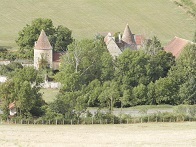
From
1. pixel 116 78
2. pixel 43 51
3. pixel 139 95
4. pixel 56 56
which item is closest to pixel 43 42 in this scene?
pixel 43 51

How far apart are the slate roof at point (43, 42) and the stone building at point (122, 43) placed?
5.58 m

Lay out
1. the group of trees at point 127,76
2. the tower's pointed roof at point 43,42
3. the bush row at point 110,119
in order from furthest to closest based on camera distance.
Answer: the tower's pointed roof at point 43,42, the group of trees at point 127,76, the bush row at point 110,119

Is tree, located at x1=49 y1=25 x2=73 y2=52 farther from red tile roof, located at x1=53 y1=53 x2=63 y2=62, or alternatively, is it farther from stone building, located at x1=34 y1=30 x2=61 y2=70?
stone building, located at x1=34 y1=30 x2=61 y2=70

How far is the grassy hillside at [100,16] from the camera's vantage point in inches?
4205

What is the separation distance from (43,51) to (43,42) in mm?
850

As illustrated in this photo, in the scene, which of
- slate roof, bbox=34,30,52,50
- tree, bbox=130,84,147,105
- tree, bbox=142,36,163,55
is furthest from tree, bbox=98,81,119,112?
slate roof, bbox=34,30,52,50

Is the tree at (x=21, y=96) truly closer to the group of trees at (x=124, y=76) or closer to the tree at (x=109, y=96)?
the group of trees at (x=124, y=76)

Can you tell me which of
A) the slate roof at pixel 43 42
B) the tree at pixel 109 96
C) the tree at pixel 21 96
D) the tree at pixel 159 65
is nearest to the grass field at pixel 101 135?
the tree at pixel 21 96

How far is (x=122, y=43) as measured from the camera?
82.4 meters

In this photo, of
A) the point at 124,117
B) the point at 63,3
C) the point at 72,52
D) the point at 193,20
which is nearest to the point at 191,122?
the point at 124,117

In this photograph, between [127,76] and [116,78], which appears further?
[116,78]

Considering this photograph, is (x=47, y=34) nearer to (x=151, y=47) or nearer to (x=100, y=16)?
(x=151, y=47)

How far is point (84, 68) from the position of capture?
2872 inches

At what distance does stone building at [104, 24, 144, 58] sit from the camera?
261ft
